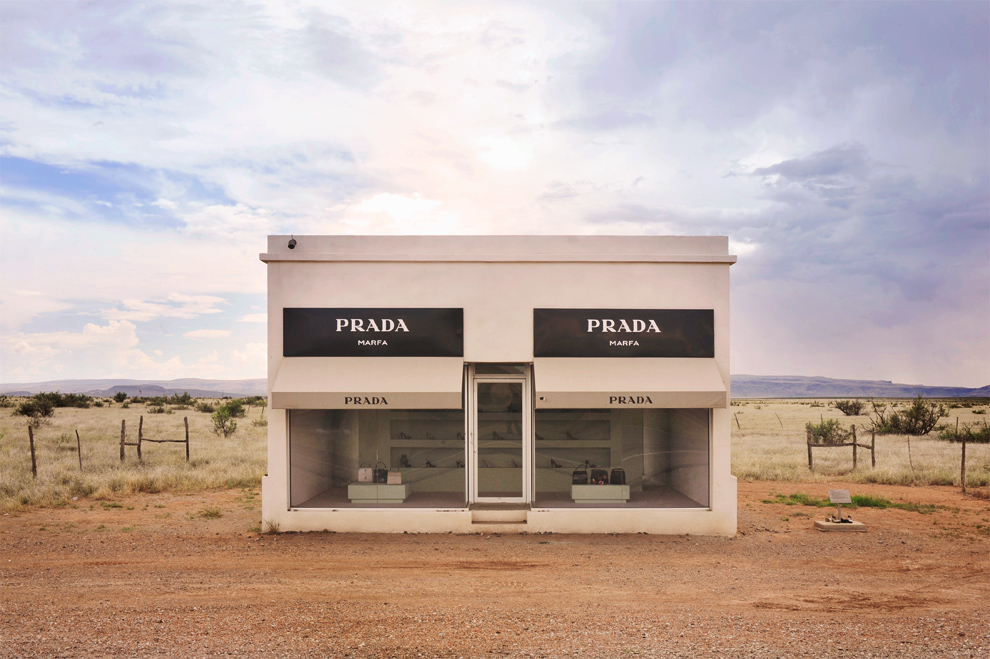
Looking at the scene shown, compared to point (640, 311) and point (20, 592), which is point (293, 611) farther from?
point (640, 311)

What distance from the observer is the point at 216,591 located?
25.0 feet

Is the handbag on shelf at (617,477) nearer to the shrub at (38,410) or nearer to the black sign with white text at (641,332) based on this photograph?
the black sign with white text at (641,332)

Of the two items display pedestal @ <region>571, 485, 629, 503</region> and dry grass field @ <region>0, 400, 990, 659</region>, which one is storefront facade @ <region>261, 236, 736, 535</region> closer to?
display pedestal @ <region>571, 485, 629, 503</region>

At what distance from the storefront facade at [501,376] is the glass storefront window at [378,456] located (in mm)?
35

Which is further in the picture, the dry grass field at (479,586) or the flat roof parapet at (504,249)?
the flat roof parapet at (504,249)

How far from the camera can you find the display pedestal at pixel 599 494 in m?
10.7

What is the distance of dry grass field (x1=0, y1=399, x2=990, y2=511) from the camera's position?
14.6 metres

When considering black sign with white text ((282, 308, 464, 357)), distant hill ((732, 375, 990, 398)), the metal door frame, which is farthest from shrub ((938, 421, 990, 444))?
distant hill ((732, 375, 990, 398))

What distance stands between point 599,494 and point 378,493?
12.6 feet

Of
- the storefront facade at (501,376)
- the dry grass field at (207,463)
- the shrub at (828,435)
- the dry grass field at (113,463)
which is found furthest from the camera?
the shrub at (828,435)

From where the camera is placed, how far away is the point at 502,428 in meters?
10.8

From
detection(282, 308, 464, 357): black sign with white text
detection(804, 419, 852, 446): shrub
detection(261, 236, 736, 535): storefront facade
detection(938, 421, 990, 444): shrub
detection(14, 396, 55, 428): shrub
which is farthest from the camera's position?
detection(14, 396, 55, 428): shrub

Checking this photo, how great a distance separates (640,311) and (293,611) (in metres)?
6.92

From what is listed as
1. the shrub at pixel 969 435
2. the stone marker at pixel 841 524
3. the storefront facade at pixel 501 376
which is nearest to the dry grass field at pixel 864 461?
the shrub at pixel 969 435
